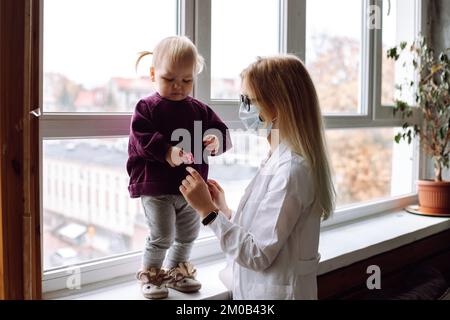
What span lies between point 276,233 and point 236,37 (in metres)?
0.92

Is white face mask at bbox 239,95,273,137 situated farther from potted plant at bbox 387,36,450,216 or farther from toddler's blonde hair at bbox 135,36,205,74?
potted plant at bbox 387,36,450,216

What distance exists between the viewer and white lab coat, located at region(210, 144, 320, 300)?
47.9 inches

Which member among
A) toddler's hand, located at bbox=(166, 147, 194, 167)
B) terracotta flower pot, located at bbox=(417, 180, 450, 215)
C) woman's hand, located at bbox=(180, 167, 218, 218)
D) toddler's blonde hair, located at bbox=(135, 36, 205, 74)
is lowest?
terracotta flower pot, located at bbox=(417, 180, 450, 215)

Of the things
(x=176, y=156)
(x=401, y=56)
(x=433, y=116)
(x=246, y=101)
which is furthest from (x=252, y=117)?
(x=401, y=56)

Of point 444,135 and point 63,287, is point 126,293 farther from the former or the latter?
point 444,135

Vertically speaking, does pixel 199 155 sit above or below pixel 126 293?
above

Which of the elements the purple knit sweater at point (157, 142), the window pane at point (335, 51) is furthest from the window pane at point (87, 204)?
the window pane at point (335, 51)

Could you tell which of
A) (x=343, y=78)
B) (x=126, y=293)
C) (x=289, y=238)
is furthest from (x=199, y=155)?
(x=343, y=78)

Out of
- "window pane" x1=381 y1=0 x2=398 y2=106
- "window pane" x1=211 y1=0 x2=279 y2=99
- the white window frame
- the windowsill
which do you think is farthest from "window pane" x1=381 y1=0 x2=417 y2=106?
"window pane" x1=211 y1=0 x2=279 y2=99

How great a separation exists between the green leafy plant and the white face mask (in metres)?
1.38

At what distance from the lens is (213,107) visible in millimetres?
1723

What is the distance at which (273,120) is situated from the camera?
1316mm

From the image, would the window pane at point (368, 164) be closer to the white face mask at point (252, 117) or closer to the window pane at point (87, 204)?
the white face mask at point (252, 117)
